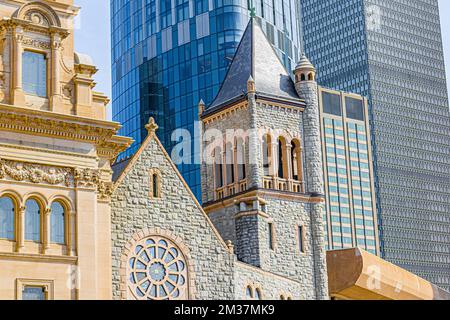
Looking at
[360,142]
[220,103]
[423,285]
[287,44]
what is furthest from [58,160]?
[360,142]

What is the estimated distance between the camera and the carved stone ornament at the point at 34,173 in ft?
126

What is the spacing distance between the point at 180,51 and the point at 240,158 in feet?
222

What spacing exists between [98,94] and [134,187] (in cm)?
458

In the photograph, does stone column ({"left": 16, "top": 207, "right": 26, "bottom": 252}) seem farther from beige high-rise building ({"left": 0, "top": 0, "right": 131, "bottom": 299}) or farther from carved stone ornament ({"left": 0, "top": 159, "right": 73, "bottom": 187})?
carved stone ornament ({"left": 0, "top": 159, "right": 73, "bottom": 187})

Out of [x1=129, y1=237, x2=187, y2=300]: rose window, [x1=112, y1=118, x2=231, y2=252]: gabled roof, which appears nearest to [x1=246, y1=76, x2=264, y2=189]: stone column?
[x1=112, y1=118, x2=231, y2=252]: gabled roof

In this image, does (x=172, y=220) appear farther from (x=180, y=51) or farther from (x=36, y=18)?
(x=180, y=51)

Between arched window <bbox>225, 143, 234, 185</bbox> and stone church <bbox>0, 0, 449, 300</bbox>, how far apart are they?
0.23ft

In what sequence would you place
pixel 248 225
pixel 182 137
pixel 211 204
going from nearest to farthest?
pixel 248 225
pixel 211 204
pixel 182 137

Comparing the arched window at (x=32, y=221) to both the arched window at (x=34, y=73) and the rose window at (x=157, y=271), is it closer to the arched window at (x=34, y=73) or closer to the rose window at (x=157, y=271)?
the arched window at (x=34, y=73)

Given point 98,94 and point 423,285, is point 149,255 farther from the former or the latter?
Result: point 423,285

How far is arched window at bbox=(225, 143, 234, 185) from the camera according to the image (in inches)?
2162

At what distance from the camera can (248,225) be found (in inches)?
1966

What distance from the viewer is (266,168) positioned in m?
53.2

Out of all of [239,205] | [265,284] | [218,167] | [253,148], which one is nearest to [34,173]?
[265,284]
